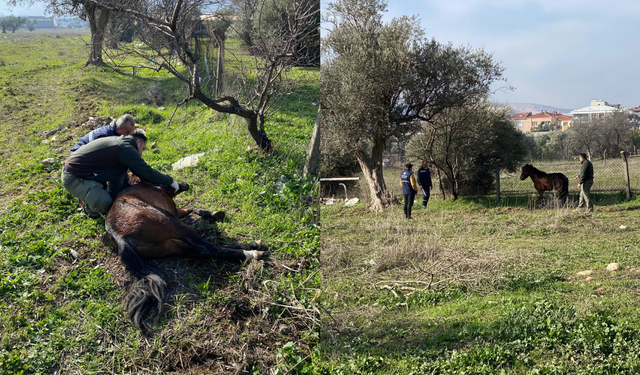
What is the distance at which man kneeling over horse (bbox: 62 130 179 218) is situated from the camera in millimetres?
4000

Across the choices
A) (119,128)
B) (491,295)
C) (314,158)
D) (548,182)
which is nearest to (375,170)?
(314,158)

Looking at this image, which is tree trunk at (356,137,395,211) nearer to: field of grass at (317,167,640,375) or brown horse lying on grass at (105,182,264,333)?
field of grass at (317,167,640,375)

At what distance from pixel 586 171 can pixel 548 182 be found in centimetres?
73

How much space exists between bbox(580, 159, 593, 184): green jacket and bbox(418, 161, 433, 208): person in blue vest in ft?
7.72

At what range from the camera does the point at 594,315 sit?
2.69 meters

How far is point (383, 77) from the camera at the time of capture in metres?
7.36

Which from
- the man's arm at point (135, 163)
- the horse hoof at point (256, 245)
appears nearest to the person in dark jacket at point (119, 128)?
the man's arm at point (135, 163)

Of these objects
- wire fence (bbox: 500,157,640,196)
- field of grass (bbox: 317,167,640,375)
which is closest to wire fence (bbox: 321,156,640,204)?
wire fence (bbox: 500,157,640,196)

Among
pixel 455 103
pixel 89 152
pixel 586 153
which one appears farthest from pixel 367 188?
pixel 89 152

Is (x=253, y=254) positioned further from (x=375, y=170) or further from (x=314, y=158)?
(x=375, y=170)

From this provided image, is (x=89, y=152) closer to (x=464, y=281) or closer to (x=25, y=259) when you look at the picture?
(x=25, y=259)

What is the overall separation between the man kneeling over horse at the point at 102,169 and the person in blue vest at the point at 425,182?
3667 millimetres

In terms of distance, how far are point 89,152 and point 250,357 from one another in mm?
2562

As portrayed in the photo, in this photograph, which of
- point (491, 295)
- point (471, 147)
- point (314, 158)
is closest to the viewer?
point (491, 295)
